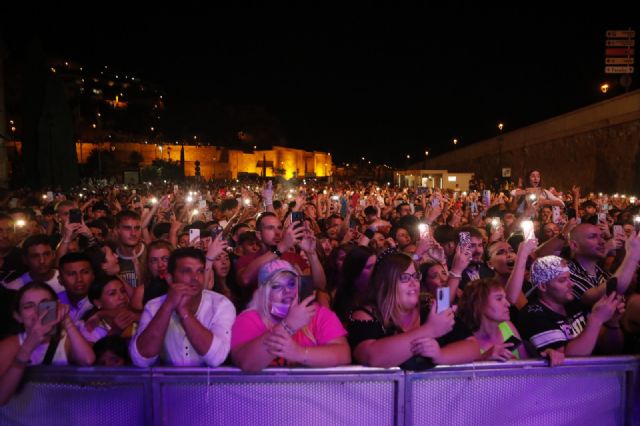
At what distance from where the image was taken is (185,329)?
114 inches

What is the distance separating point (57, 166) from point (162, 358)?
2801 cm

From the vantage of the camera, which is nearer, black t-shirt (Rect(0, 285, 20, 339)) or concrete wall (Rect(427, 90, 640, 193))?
black t-shirt (Rect(0, 285, 20, 339))

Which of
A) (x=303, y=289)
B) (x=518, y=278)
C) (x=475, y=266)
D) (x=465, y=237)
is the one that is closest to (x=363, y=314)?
(x=303, y=289)

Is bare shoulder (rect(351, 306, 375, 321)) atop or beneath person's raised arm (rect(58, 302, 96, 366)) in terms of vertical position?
atop

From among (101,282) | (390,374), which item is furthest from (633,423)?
(101,282)

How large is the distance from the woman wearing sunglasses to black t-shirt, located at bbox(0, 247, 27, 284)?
3.95 metres

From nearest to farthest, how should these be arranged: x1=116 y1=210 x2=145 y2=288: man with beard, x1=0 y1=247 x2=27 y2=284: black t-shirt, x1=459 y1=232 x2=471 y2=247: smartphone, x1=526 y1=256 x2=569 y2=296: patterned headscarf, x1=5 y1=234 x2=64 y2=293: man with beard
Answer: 1. x1=526 y1=256 x2=569 y2=296: patterned headscarf
2. x1=5 y1=234 x2=64 y2=293: man with beard
3. x1=459 y1=232 x2=471 y2=247: smartphone
4. x1=0 y1=247 x2=27 y2=284: black t-shirt
5. x1=116 y1=210 x2=145 y2=288: man with beard

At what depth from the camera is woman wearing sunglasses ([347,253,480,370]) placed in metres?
2.60

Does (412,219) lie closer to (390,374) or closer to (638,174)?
(390,374)

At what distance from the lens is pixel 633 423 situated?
9.55 ft

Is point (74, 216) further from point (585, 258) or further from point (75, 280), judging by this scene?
point (585, 258)

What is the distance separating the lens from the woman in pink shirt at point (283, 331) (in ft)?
8.46

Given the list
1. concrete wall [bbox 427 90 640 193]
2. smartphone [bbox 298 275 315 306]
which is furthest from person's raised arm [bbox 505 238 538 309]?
concrete wall [bbox 427 90 640 193]

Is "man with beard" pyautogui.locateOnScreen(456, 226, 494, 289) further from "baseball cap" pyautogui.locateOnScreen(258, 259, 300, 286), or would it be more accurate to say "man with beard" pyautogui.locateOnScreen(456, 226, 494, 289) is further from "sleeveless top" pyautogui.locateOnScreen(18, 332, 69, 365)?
"sleeveless top" pyautogui.locateOnScreen(18, 332, 69, 365)
